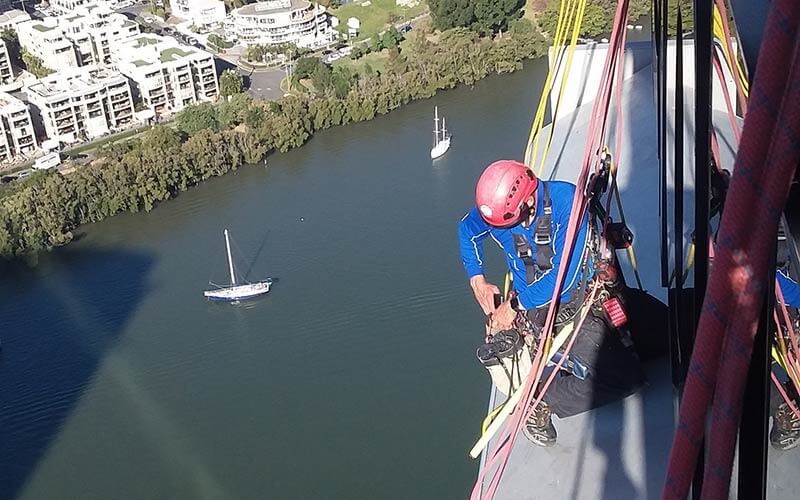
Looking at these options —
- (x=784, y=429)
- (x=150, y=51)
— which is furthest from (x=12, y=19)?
(x=784, y=429)

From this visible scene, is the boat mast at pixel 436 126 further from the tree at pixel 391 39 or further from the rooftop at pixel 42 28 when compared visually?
the rooftop at pixel 42 28

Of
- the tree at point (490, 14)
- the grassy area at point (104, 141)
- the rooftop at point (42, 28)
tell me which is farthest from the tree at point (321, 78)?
the rooftop at point (42, 28)

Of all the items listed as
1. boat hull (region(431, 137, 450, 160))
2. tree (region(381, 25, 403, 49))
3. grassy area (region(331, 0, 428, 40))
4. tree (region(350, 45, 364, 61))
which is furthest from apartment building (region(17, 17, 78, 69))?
boat hull (region(431, 137, 450, 160))

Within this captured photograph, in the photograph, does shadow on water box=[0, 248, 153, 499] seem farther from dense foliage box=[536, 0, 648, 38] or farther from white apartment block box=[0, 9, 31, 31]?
white apartment block box=[0, 9, 31, 31]

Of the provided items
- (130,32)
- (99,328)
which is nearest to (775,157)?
(99,328)

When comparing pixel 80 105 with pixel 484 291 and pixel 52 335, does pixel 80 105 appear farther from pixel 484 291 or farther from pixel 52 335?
pixel 484 291

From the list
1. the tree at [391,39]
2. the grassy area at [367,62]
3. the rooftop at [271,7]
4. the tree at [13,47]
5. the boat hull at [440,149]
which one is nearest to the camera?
the boat hull at [440,149]
